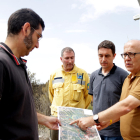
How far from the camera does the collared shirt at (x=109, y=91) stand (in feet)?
9.51

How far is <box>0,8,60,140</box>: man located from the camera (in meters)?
1.39

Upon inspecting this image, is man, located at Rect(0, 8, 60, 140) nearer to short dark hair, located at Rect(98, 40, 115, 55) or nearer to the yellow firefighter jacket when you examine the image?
short dark hair, located at Rect(98, 40, 115, 55)

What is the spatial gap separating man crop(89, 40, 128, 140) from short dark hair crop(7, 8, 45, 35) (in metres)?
1.76

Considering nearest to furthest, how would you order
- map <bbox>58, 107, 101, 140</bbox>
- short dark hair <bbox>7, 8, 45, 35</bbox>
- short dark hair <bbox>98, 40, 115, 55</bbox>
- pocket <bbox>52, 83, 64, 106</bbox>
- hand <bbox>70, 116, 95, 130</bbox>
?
short dark hair <bbox>7, 8, 45, 35</bbox>
map <bbox>58, 107, 101, 140</bbox>
hand <bbox>70, 116, 95, 130</bbox>
short dark hair <bbox>98, 40, 115, 55</bbox>
pocket <bbox>52, 83, 64, 106</bbox>

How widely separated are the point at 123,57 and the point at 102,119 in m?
0.97

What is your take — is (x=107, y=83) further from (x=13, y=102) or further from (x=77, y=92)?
(x=13, y=102)

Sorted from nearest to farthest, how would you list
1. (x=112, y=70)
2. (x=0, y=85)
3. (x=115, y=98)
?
(x=0, y=85) < (x=115, y=98) < (x=112, y=70)

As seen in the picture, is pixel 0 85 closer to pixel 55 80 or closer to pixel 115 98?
pixel 115 98

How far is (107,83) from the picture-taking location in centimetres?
307

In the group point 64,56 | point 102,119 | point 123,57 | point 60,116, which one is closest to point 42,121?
point 60,116

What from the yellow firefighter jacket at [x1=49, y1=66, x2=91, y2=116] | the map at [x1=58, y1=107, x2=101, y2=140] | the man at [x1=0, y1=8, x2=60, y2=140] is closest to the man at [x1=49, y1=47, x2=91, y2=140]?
the yellow firefighter jacket at [x1=49, y1=66, x2=91, y2=116]

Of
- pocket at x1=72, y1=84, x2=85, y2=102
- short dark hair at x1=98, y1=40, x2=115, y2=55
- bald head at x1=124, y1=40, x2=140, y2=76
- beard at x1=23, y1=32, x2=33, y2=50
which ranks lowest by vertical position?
pocket at x1=72, y1=84, x2=85, y2=102

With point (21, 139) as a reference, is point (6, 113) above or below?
above

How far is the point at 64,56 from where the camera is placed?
4.37m
